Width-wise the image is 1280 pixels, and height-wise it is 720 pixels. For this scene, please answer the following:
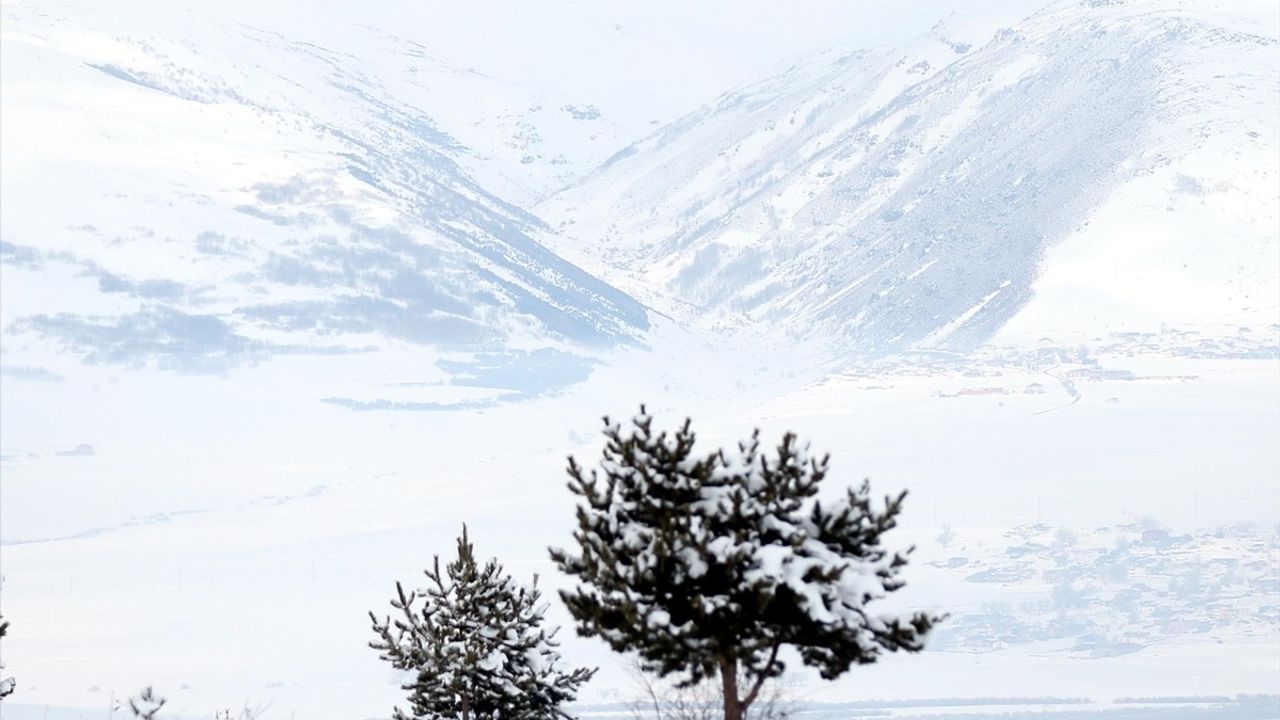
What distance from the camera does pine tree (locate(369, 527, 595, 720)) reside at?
3042 cm

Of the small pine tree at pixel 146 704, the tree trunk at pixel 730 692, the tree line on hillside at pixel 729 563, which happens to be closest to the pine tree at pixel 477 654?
the small pine tree at pixel 146 704

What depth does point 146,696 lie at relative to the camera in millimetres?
25469

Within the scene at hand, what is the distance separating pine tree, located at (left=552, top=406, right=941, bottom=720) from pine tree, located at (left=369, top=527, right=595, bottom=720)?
748 centimetres

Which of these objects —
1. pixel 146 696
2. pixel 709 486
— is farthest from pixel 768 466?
pixel 146 696

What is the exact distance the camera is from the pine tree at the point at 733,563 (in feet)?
73.5

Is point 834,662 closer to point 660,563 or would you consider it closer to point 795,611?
point 795,611

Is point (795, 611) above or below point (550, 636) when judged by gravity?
below

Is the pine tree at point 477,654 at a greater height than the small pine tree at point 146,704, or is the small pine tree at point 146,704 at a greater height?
the pine tree at point 477,654

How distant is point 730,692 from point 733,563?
1.90 meters

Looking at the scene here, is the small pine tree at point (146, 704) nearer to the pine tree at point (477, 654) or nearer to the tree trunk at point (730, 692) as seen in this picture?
the pine tree at point (477, 654)

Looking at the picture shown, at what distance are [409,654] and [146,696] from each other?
579cm

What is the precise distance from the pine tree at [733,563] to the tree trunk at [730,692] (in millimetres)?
18

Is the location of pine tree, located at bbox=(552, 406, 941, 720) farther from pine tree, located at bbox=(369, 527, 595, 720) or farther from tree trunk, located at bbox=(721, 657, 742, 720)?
pine tree, located at bbox=(369, 527, 595, 720)

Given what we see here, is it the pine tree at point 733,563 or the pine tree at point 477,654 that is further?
the pine tree at point 477,654
